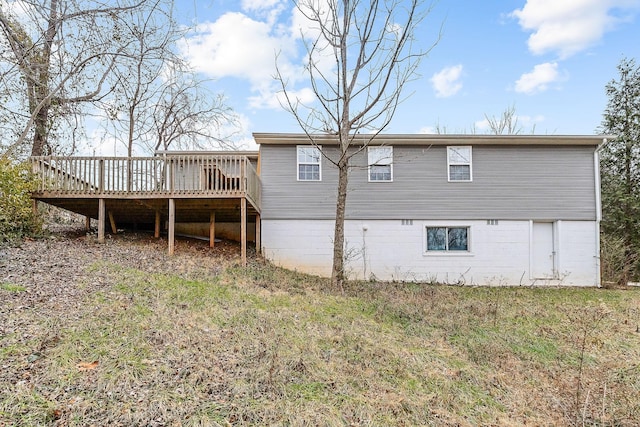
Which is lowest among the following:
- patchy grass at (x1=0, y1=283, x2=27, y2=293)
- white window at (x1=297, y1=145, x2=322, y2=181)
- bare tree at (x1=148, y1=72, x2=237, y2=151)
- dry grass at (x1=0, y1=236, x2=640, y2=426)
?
dry grass at (x1=0, y1=236, x2=640, y2=426)

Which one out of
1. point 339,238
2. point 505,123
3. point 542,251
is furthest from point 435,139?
point 505,123

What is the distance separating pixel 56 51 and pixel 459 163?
10.5 meters

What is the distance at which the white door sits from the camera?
37.9 ft

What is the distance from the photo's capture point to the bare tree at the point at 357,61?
958 centimetres

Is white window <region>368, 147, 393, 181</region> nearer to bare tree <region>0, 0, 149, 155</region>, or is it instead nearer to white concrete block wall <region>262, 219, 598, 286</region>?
white concrete block wall <region>262, 219, 598, 286</region>

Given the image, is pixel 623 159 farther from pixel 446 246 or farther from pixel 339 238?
pixel 339 238

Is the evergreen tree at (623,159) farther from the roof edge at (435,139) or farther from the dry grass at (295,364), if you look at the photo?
the dry grass at (295,364)

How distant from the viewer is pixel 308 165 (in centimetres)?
1162

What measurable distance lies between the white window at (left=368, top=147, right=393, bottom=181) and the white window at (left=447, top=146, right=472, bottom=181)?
187 centimetres

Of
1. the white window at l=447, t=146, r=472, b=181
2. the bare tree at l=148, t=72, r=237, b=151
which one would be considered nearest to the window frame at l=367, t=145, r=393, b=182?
the white window at l=447, t=146, r=472, b=181

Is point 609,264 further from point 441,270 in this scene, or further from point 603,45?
point 603,45

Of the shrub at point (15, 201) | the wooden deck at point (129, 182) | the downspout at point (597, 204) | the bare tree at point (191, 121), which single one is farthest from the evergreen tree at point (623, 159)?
the shrub at point (15, 201)

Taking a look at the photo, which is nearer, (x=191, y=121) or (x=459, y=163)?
(x=459, y=163)

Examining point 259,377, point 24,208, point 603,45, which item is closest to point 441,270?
point 259,377
